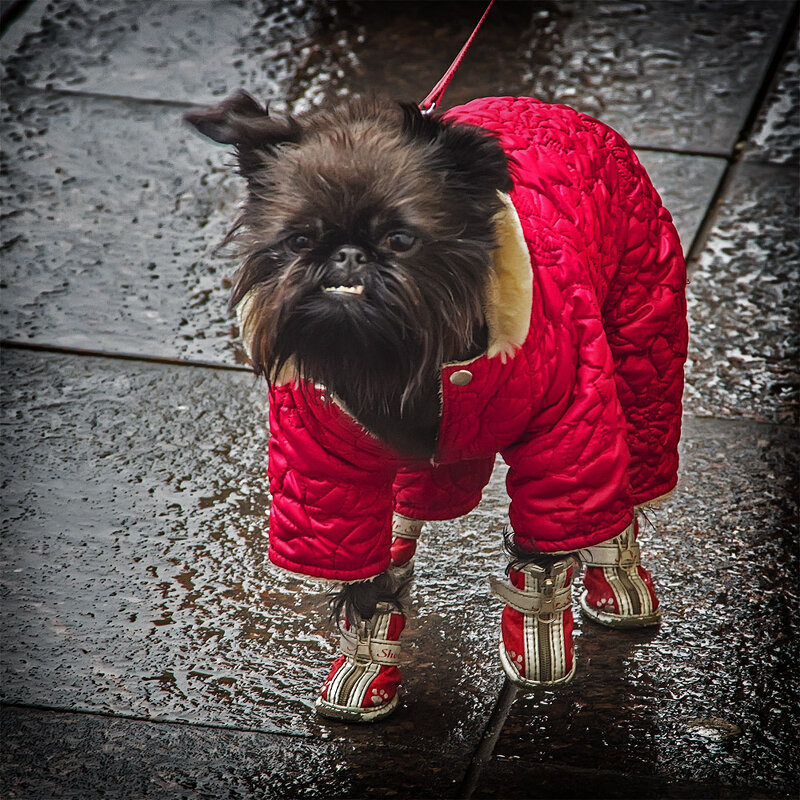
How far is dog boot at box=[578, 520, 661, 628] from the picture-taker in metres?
3.09

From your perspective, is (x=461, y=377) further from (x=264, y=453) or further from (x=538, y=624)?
(x=264, y=453)

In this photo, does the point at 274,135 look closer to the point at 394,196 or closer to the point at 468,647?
the point at 394,196

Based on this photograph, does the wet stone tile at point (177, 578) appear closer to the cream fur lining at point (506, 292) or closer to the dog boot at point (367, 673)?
the dog boot at point (367, 673)

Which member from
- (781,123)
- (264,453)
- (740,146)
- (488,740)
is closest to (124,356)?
(264,453)

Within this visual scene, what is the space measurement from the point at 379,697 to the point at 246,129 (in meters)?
1.25

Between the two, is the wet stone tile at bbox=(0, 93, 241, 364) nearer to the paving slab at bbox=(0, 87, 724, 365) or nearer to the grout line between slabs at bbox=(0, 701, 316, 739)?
the paving slab at bbox=(0, 87, 724, 365)

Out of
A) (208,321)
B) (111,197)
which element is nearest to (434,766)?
(208,321)

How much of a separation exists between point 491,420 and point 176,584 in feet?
3.68

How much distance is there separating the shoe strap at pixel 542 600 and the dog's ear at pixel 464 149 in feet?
3.10

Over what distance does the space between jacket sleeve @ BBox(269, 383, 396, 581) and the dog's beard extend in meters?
0.11

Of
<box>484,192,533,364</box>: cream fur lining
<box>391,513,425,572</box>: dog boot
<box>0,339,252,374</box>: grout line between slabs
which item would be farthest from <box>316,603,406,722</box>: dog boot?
<box>0,339,252,374</box>: grout line between slabs

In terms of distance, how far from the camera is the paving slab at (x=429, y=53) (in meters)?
5.26

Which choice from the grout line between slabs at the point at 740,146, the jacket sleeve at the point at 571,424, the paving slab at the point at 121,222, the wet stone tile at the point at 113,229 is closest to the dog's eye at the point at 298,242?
the jacket sleeve at the point at 571,424

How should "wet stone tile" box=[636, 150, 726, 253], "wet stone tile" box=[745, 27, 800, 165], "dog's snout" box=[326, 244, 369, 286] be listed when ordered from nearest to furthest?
"dog's snout" box=[326, 244, 369, 286], "wet stone tile" box=[636, 150, 726, 253], "wet stone tile" box=[745, 27, 800, 165]
